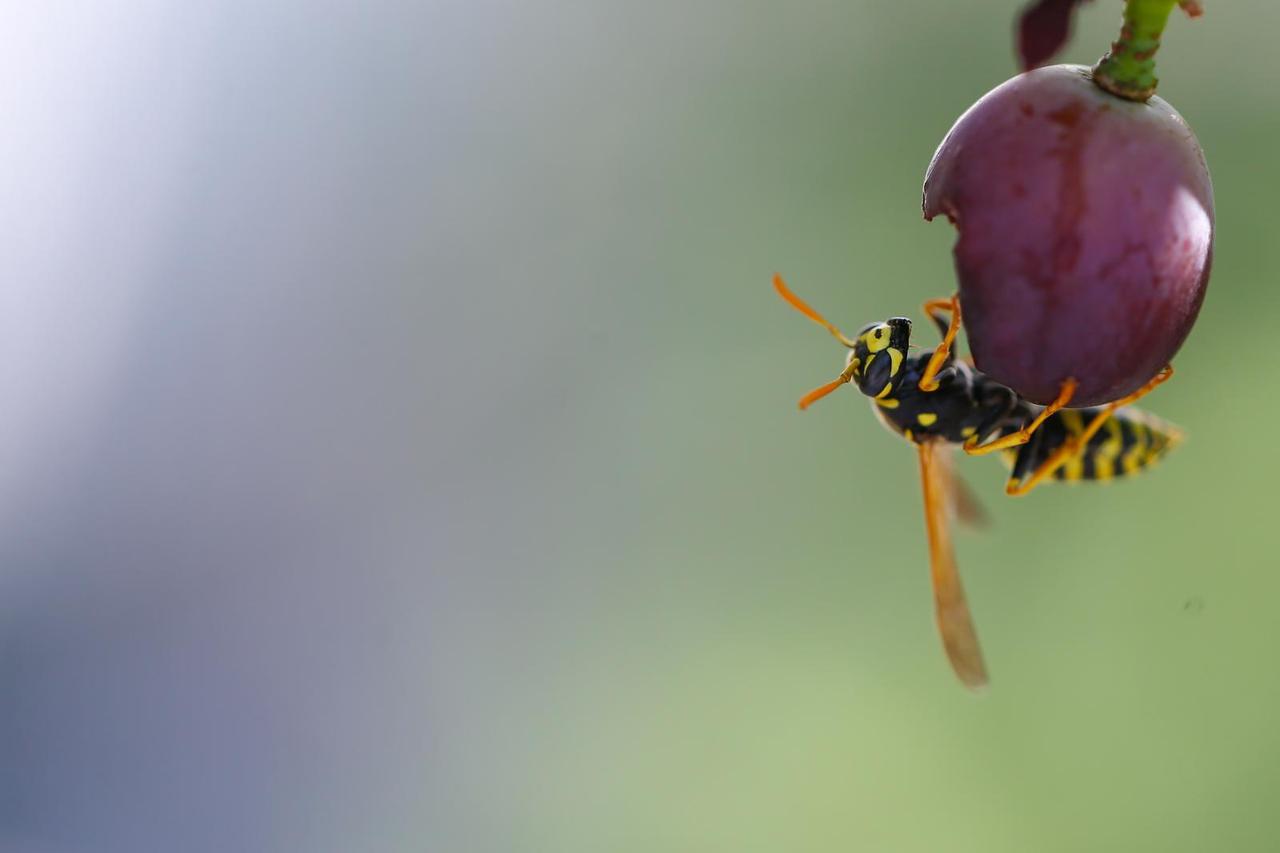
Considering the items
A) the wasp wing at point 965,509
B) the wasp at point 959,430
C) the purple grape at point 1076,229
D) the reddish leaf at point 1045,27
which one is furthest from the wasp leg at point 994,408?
the reddish leaf at point 1045,27

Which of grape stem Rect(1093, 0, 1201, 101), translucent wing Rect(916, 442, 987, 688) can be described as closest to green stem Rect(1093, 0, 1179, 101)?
grape stem Rect(1093, 0, 1201, 101)

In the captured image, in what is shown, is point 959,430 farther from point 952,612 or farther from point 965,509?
point 965,509

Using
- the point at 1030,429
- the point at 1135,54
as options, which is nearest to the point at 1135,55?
the point at 1135,54

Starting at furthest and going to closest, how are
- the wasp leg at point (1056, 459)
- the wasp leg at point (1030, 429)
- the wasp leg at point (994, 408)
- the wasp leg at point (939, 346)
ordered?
the wasp leg at point (994, 408) < the wasp leg at point (1056, 459) < the wasp leg at point (939, 346) < the wasp leg at point (1030, 429)

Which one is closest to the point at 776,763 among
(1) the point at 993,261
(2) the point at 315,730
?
(2) the point at 315,730

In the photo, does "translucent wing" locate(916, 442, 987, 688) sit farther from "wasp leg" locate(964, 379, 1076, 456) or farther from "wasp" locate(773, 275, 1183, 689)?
"wasp leg" locate(964, 379, 1076, 456)

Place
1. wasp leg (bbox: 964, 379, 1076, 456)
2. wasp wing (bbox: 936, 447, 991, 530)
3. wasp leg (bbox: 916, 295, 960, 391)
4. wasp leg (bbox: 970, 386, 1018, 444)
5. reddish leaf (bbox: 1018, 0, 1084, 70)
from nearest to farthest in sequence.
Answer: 1. reddish leaf (bbox: 1018, 0, 1084, 70)
2. wasp leg (bbox: 964, 379, 1076, 456)
3. wasp leg (bbox: 916, 295, 960, 391)
4. wasp leg (bbox: 970, 386, 1018, 444)
5. wasp wing (bbox: 936, 447, 991, 530)

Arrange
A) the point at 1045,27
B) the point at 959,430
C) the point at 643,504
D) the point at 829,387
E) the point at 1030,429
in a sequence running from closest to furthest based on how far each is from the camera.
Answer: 1. the point at 1045,27
2. the point at 1030,429
3. the point at 829,387
4. the point at 959,430
5. the point at 643,504

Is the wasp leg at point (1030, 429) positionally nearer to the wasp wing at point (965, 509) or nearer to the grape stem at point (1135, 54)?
the grape stem at point (1135, 54)
